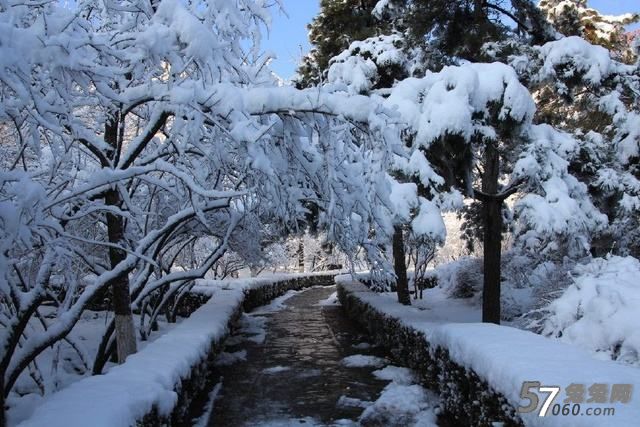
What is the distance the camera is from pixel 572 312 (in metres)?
7.73

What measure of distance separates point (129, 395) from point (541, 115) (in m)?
10.7

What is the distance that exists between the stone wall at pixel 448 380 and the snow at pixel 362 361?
12.7 inches

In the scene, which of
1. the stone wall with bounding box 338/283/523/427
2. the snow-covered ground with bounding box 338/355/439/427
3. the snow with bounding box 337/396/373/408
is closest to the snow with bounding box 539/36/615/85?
the stone wall with bounding box 338/283/523/427

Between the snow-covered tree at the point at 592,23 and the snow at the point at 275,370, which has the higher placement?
the snow-covered tree at the point at 592,23

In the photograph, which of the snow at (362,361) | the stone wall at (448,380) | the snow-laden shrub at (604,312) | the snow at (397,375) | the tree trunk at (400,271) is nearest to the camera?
the stone wall at (448,380)

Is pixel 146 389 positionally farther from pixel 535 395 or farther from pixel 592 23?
pixel 592 23

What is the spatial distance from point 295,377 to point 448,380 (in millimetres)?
3800

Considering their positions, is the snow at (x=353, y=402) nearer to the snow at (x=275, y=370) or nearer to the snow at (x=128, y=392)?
the snow at (x=128, y=392)

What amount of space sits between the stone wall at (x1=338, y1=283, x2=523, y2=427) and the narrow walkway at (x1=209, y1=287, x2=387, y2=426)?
2.33ft

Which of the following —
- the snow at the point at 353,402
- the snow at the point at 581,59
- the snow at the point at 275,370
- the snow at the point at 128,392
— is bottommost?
the snow at the point at 275,370

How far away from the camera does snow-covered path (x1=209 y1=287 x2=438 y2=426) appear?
24.3 ft

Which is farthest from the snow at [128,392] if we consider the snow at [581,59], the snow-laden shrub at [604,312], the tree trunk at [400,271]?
the tree trunk at [400,271]

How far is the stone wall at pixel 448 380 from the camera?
15.4ft

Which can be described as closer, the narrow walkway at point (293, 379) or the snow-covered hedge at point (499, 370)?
the snow-covered hedge at point (499, 370)
